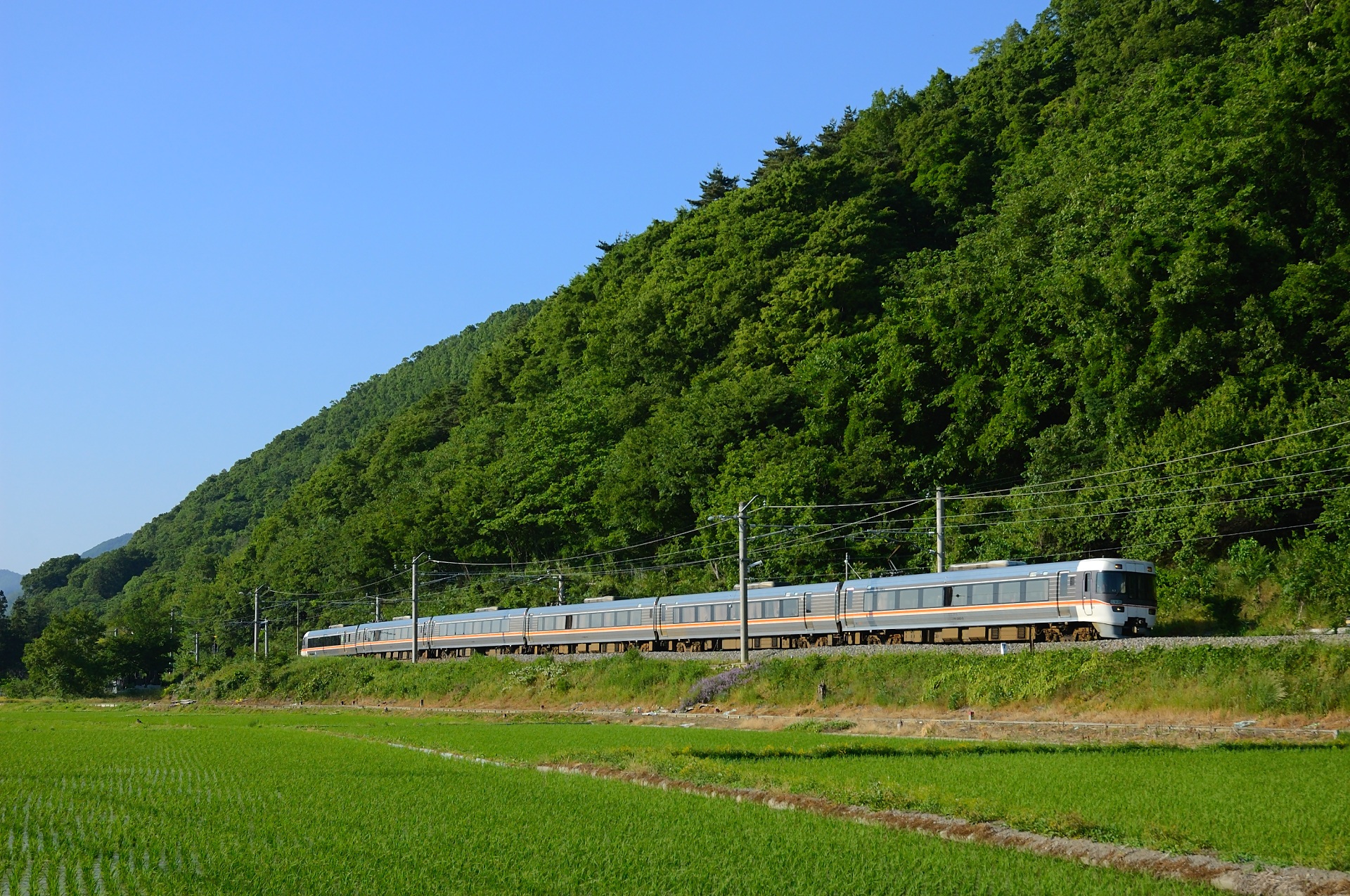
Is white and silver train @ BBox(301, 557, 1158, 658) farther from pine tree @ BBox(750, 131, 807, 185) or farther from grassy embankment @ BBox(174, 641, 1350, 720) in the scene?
pine tree @ BBox(750, 131, 807, 185)

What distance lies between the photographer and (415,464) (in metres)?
99.9

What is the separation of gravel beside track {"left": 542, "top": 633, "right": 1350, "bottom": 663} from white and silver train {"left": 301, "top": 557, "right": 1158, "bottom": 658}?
1424 millimetres

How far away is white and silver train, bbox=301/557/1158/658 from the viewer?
3306 cm

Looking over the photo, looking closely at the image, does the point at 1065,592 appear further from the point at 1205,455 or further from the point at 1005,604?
the point at 1205,455

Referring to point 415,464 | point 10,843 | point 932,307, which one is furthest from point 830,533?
point 415,464

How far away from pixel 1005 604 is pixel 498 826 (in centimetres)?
2357

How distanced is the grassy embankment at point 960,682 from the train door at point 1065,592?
2.83m

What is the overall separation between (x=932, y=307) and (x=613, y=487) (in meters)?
20.0

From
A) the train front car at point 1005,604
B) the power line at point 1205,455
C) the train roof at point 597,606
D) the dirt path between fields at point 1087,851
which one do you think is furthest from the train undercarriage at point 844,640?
the dirt path between fields at point 1087,851

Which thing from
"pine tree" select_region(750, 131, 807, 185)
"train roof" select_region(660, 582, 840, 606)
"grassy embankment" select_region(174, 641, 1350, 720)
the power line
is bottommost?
"grassy embankment" select_region(174, 641, 1350, 720)

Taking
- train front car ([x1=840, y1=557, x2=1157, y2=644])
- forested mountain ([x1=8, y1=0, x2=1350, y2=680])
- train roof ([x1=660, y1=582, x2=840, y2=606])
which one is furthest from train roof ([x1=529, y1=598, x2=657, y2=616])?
train front car ([x1=840, y1=557, x2=1157, y2=644])

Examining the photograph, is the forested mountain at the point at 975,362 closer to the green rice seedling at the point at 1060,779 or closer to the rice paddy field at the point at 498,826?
the green rice seedling at the point at 1060,779

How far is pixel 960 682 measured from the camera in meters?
32.3

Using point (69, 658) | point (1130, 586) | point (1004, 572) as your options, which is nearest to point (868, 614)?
point (1004, 572)
